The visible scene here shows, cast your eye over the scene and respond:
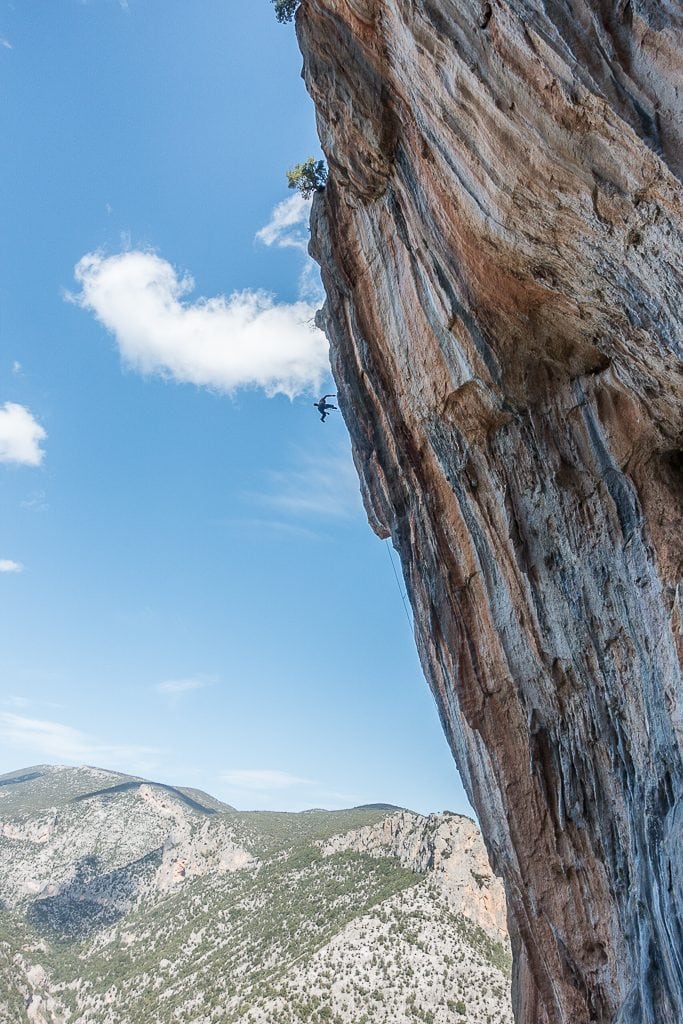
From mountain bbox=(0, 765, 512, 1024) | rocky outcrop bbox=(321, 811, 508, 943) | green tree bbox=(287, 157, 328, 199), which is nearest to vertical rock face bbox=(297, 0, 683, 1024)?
green tree bbox=(287, 157, 328, 199)

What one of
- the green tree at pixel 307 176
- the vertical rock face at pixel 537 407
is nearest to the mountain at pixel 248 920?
the vertical rock face at pixel 537 407

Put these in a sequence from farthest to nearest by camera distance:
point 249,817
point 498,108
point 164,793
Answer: point 164,793, point 249,817, point 498,108

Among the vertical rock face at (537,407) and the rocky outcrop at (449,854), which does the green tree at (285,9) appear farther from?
the rocky outcrop at (449,854)

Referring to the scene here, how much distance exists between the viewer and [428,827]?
5459cm

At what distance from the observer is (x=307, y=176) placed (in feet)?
50.4

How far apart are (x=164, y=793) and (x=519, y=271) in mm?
129701

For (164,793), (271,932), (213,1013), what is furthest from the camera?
(164,793)

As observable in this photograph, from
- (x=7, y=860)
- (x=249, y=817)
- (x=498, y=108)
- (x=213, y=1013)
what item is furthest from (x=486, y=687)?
(x=7, y=860)

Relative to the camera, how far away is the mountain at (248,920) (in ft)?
125

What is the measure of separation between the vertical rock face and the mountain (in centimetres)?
3226

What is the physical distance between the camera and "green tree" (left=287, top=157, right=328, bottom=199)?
1527cm

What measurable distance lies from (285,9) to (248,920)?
6238cm

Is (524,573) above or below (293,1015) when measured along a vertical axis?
above

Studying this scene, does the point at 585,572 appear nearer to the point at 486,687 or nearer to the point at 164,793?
the point at 486,687
